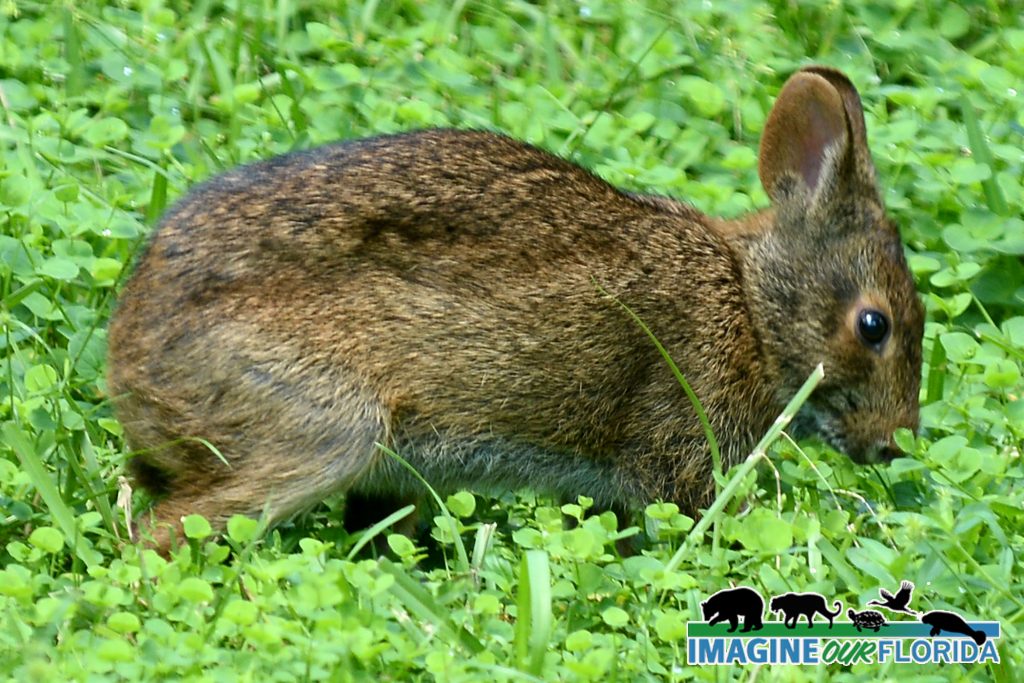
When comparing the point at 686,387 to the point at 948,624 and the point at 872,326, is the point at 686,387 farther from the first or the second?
the point at 948,624

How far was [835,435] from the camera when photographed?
662 centimetres

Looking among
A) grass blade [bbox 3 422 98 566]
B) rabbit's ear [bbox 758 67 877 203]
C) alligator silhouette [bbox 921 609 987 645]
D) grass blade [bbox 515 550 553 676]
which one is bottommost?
grass blade [bbox 3 422 98 566]

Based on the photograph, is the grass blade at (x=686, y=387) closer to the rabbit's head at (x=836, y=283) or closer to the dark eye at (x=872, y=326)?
the rabbit's head at (x=836, y=283)

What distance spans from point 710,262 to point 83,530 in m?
2.34

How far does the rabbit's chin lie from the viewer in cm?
657

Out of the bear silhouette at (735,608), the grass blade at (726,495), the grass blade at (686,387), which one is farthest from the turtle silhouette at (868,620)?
the grass blade at (686,387)

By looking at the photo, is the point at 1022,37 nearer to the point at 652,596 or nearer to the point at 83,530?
the point at 652,596

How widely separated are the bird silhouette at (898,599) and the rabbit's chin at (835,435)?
123 cm

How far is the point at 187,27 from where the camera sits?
8664 millimetres

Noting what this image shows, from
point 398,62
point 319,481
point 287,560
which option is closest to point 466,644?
point 287,560

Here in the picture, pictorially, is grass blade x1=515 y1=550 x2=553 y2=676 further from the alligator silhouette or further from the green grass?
the alligator silhouette

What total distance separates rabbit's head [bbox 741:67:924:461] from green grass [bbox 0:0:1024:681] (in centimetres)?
19

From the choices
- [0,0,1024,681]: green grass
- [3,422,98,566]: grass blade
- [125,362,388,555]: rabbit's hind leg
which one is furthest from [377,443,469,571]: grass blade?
[3,422,98,566]: grass blade

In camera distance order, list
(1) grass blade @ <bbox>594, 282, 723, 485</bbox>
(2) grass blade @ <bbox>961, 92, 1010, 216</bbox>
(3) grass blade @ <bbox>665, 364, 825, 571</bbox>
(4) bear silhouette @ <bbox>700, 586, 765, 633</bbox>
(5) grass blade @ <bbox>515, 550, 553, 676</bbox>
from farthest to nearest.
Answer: (2) grass blade @ <bbox>961, 92, 1010, 216</bbox>
(1) grass blade @ <bbox>594, 282, 723, 485</bbox>
(3) grass blade @ <bbox>665, 364, 825, 571</bbox>
(4) bear silhouette @ <bbox>700, 586, 765, 633</bbox>
(5) grass blade @ <bbox>515, 550, 553, 676</bbox>
